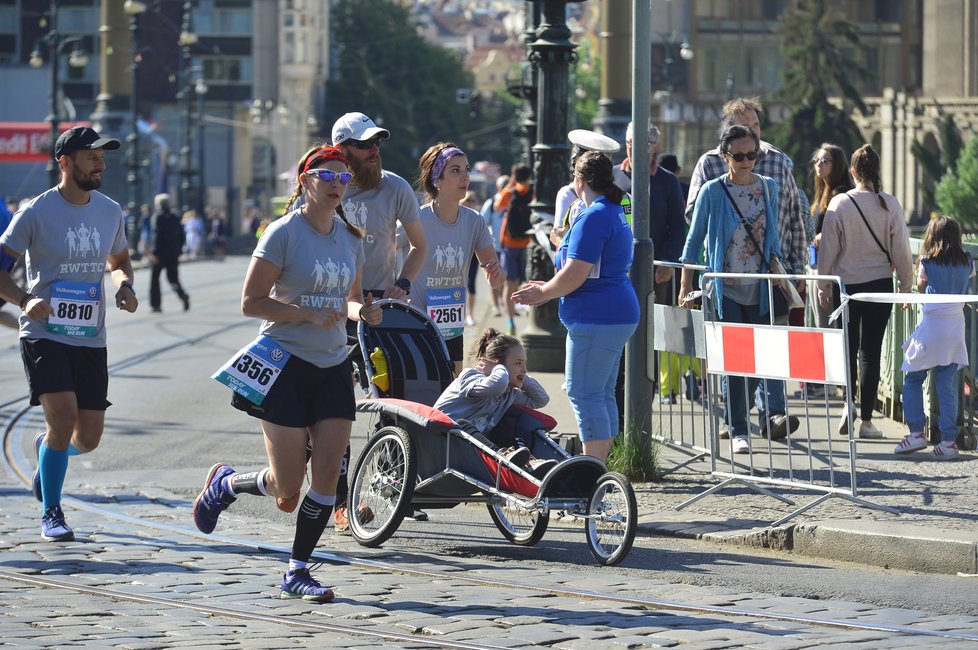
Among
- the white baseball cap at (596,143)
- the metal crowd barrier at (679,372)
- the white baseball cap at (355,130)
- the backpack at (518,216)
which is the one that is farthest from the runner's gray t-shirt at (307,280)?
the backpack at (518,216)

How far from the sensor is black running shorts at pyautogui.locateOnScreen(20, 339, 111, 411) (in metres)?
7.88

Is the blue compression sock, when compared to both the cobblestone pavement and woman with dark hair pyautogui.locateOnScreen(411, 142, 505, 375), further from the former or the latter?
woman with dark hair pyautogui.locateOnScreen(411, 142, 505, 375)

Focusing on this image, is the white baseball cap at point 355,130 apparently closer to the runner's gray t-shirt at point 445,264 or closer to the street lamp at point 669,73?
the runner's gray t-shirt at point 445,264

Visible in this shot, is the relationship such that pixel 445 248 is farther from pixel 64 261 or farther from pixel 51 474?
pixel 51 474

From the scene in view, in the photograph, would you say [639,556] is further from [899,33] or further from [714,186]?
[899,33]

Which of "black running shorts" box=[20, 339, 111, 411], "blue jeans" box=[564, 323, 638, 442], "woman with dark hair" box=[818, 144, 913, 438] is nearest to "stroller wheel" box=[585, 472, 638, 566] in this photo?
"blue jeans" box=[564, 323, 638, 442]

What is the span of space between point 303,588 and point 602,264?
95.2 inches

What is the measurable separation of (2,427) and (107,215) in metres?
4.81

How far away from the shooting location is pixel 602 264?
27.0ft

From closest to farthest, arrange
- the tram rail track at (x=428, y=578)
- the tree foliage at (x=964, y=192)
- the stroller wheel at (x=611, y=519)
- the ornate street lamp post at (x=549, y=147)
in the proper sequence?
1. the tram rail track at (x=428, y=578)
2. the stroller wheel at (x=611, y=519)
3. the ornate street lamp post at (x=549, y=147)
4. the tree foliage at (x=964, y=192)

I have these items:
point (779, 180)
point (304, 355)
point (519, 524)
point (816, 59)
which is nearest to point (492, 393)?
point (519, 524)

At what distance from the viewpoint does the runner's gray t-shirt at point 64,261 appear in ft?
25.9

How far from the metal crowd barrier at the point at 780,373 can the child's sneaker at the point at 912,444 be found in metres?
0.38

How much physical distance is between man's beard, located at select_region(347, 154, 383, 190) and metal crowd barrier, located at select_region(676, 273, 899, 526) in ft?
5.98
